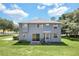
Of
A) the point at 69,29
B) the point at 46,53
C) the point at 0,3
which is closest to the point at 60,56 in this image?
the point at 46,53

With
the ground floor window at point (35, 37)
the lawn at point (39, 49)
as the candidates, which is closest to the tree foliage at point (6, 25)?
the lawn at point (39, 49)

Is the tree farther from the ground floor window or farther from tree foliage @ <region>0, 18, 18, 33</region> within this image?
the ground floor window

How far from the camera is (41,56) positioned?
9375mm

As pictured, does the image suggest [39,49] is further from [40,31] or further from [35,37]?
[40,31]

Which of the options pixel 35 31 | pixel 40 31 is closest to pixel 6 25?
pixel 35 31

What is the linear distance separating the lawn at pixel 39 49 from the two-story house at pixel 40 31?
0.60 m

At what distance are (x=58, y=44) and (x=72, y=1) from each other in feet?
7.08

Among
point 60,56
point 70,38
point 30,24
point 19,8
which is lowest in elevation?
point 60,56

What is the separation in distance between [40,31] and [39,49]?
1.43m

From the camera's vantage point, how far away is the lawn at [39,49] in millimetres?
9539

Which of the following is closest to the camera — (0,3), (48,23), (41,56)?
(41,56)

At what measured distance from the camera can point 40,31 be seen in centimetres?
1105

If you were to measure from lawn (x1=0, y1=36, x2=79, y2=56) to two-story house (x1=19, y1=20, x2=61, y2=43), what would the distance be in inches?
23.4

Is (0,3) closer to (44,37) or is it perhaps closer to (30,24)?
(30,24)
